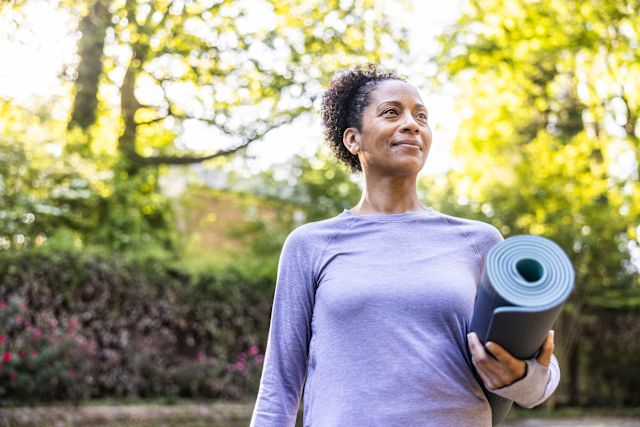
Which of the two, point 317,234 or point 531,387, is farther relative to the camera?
point 317,234

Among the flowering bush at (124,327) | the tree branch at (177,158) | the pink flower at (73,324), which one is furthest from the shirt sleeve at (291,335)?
the tree branch at (177,158)

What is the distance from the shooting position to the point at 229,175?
16609mm

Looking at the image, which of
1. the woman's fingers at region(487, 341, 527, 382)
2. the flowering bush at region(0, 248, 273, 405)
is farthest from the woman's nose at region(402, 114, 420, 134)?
the flowering bush at region(0, 248, 273, 405)

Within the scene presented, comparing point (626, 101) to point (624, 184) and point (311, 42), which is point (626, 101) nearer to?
point (624, 184)

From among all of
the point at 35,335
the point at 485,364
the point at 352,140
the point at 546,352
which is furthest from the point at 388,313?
the point at 35,335

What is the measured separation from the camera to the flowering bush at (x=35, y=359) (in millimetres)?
8844

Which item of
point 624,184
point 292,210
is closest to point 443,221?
point 292,210

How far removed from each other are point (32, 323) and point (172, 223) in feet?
17.6

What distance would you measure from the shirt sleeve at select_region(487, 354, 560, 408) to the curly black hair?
969mm

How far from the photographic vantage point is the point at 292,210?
15039mm

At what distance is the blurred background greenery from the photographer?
34.8ft

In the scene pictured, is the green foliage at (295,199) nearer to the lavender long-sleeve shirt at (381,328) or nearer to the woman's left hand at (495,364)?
the lavender long-sleeve shirt at (381,328)

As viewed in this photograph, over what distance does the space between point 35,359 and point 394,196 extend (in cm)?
752

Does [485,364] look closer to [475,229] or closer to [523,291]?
[523,291]
